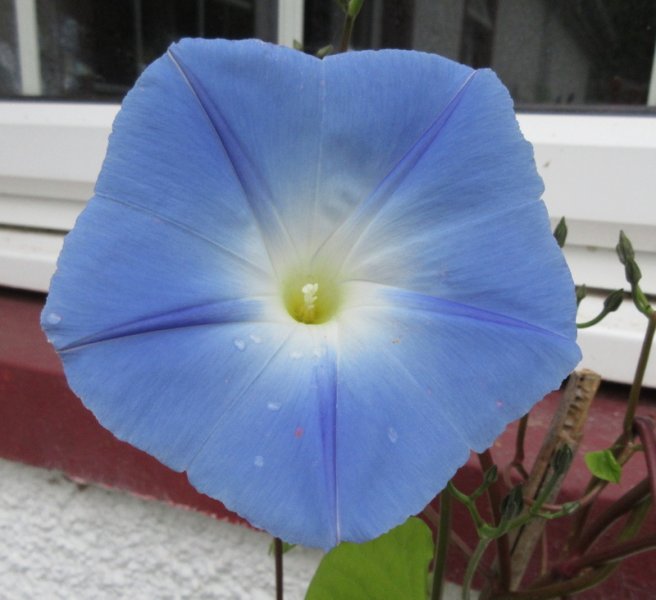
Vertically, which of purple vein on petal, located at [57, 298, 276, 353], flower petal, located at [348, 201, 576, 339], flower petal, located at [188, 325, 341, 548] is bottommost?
flower petal, located at [188, 325, 341, 548]

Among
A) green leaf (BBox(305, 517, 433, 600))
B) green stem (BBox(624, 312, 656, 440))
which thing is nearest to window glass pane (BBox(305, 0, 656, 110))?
green stem (BBox(624, 312, 656, 440))

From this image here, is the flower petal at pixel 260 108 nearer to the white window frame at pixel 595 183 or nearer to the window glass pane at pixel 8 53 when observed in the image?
the white window frame at pixel 595 183

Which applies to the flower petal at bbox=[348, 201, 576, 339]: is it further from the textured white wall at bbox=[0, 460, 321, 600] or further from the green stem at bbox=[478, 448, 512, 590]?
the textured white wall at bbox=[0, 460, 321, 600]

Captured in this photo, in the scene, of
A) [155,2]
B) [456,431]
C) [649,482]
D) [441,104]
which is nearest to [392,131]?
[441,104]

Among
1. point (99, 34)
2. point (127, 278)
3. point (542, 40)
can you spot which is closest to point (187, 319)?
point (127, 278)

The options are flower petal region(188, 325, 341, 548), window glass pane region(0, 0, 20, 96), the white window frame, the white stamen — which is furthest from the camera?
window glass pane region(0, 0, 20, 96)

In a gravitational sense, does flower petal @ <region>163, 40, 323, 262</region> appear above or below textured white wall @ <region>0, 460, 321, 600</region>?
above

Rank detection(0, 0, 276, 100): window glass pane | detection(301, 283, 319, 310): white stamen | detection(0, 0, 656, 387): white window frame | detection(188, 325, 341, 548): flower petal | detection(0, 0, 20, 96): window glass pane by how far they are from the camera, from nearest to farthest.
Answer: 1. detection(188, 325, 341, 548): flower petal
2. detection(301, 283, 319, 310): white stamen
3. detection(0, 0, 656, 387): white window frame
4. detection(0, 0, 276, 100): window glass pane
5. detection(0, 0, 20, 96): window glass pane
